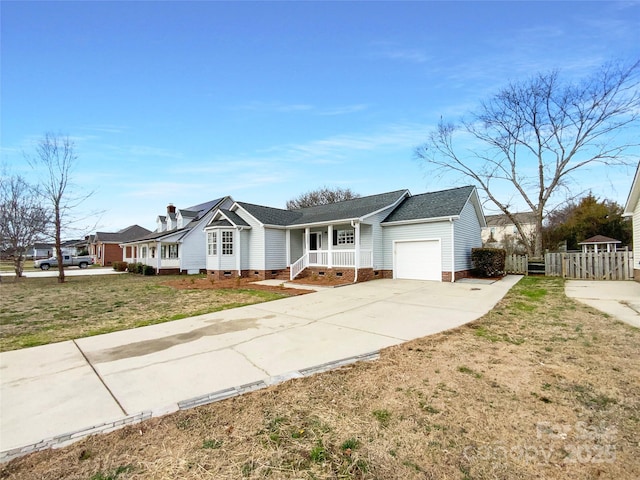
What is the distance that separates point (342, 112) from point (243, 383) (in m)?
16.2

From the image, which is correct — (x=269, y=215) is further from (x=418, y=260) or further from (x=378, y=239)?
(x=418, y=260)

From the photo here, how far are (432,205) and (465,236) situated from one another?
2.43m

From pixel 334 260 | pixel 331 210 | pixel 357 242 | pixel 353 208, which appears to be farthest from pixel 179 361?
pixel 331 210

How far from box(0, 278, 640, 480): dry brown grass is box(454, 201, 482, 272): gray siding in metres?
11.2

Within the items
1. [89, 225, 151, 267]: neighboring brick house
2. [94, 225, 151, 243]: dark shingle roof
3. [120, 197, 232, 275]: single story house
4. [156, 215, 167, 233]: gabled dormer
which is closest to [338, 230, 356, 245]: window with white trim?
[120, 197, 232, 275]: single story house

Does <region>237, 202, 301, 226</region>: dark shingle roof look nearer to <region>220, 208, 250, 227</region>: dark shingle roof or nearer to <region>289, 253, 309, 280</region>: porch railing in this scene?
<region>220, 208, 250, 227</region>: dark shingle roof

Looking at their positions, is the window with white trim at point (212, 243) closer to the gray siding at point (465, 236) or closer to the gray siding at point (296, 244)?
the gray siding at point (296, 244)

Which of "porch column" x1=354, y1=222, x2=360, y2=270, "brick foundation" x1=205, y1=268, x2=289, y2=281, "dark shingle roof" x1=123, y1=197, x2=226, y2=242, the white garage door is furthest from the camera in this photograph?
"dark shingle roof" x1=123, y1=197, x2=226, y2=242

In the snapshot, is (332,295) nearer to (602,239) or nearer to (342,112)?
(342,112)

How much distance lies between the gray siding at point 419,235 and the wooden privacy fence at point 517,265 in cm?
572

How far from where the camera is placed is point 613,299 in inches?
379

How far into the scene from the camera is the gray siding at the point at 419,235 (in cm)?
1505

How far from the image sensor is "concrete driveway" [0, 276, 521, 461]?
3.32 metres

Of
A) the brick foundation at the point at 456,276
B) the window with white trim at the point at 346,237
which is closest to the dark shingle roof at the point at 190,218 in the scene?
the window with white trim at the point at 346,237
